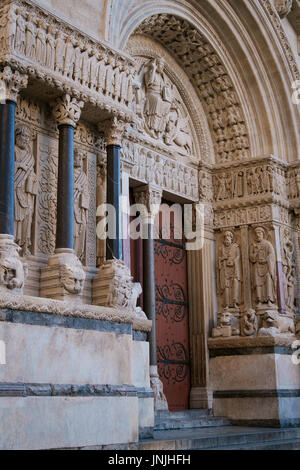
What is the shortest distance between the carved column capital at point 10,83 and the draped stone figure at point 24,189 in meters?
0.59

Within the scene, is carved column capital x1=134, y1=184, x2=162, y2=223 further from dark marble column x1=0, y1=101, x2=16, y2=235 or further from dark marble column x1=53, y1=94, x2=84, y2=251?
dark marble column x1=0, y1=101, x2=16, y2=235

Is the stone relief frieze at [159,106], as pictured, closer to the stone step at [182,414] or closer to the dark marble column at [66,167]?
the dark marble column at [66,167]

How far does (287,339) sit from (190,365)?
5.07ft

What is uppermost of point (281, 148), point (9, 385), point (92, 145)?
point (281, 148)

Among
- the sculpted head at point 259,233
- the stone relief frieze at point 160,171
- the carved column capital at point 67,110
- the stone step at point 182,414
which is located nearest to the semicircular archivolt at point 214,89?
the stone relief frieze at point 160,171

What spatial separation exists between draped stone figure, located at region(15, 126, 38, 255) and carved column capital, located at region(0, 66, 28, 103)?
23.4 inches

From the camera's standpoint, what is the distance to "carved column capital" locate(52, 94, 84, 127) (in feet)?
24.6

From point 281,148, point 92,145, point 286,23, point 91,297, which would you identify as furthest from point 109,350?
point 286,23

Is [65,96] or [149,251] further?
[149,251]

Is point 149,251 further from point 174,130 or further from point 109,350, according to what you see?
point 109,350

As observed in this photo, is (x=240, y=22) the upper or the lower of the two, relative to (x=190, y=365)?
upper

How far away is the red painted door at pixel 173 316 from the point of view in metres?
10.4

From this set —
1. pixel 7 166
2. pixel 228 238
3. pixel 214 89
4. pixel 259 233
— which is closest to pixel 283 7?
pixel 214 89

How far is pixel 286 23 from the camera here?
12.4m
